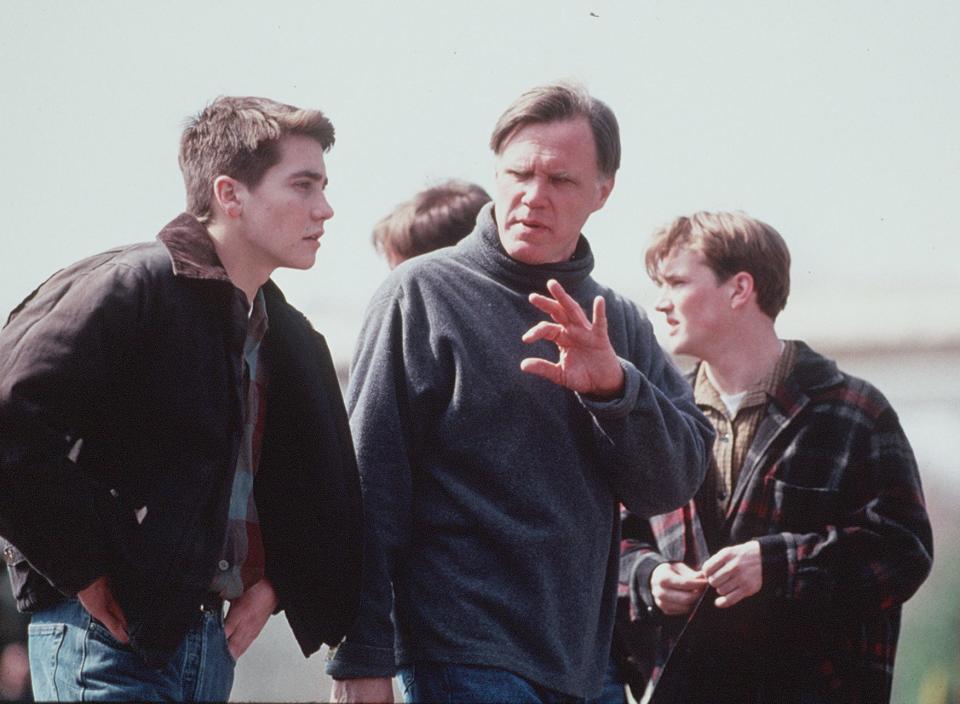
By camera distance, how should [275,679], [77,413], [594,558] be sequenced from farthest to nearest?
[275,679]
[594,558]
[77,413]

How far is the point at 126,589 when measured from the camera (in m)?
2.89

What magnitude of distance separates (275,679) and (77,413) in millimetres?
3906

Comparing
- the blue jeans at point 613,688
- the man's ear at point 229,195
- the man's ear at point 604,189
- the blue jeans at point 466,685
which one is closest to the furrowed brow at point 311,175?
the man's ear at point 229,195

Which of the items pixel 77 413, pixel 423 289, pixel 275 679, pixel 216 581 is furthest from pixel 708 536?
pixel 275 679

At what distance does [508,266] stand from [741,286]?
4.09 ft

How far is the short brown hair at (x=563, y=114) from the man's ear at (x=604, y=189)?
0.5 inches

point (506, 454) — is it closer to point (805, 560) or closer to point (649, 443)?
point (649, 443)

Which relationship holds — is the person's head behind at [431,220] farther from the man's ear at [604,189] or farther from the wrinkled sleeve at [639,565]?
the wrinkled sleeve at [639,565]

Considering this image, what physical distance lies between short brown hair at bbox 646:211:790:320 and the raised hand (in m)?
1.35

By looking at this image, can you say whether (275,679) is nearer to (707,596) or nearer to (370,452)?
(707,596)

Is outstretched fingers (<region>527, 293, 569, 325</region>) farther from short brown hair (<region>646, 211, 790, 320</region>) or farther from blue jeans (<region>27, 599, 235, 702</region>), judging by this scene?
short brown hair (<region>646, 211, 790, 320</region>)

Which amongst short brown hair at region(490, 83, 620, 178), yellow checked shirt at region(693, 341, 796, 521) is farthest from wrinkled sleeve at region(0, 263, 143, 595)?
yellow checked shirt at region(693, 341, 796, 521)

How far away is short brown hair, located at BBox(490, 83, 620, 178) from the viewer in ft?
12.2

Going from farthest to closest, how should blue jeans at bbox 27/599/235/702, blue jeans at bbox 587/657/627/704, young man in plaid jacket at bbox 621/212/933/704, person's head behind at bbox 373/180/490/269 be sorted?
1. person's head behind at bbox 373/180/490/269
2. young man in plaid jacket at bbox 621/212/933/704
3. blue jeans at bbox 587/657/627/704
4. blue jeans at bbox 27/599/235/702
